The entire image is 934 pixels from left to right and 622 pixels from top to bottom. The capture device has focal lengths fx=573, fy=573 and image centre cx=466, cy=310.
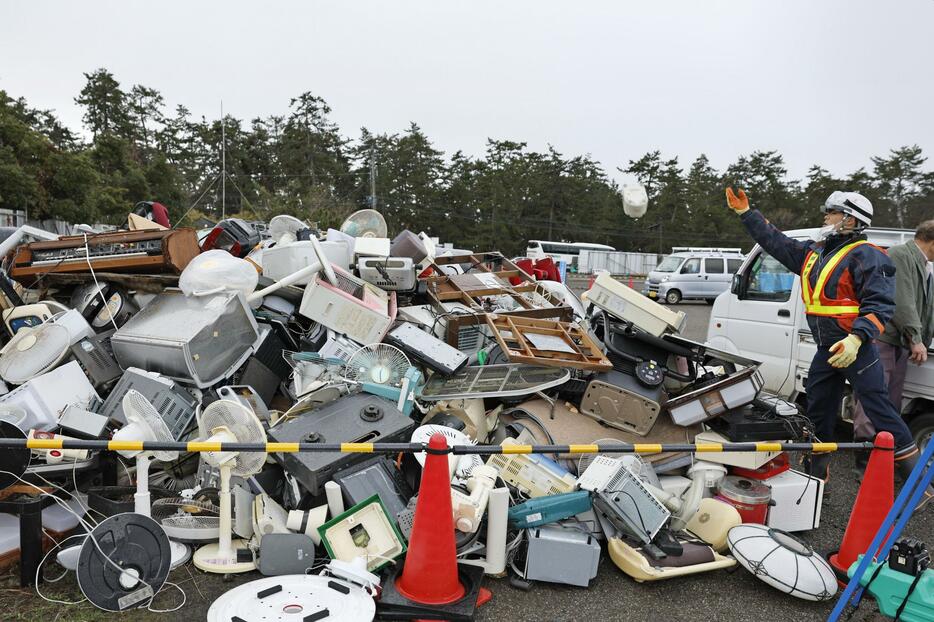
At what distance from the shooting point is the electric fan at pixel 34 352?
4102 mm

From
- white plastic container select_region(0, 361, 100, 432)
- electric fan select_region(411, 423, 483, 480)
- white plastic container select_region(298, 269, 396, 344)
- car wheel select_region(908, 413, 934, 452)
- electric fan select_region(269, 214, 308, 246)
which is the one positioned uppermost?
electric fan select_region(269, 214, 308, 246)

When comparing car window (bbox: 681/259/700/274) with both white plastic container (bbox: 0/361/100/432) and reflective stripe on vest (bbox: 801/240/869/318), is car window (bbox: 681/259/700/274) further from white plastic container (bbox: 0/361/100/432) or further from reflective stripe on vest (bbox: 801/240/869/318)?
white plastic container (bbox: 0/361/100/432)

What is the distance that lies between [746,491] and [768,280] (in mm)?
2656

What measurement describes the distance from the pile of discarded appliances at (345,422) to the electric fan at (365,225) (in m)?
1.16

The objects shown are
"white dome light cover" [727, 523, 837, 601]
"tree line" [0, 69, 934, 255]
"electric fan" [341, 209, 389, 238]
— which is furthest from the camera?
"tree line" [0, 69, 934, 255]

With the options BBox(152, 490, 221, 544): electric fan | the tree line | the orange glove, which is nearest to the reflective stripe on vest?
the orange glove

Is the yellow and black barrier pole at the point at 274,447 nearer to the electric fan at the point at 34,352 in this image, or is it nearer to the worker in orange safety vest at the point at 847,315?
the worker in orange safety vest at the point at 847,315

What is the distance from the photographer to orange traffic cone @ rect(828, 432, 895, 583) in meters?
2.96

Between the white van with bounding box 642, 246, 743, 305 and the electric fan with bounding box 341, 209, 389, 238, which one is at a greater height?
the electric fan with bounding box 341, 209, 389, 238

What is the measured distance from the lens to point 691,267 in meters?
17.9

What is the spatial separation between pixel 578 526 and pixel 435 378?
1807 millimetres

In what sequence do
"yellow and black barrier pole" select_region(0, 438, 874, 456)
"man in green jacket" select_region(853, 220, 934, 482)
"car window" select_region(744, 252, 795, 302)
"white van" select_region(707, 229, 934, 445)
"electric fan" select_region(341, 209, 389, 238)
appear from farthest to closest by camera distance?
"electric fan" select_region(341, 209, 389, 238) → "car window" select_region(744, 252, 795, 302) → "white van" select_region(707, 229, 934, 445) → "man in green jacket" select_region(853, 220, 934, 482) → "yellow and black barrier pole" select_region(0, 438, 874, 456)

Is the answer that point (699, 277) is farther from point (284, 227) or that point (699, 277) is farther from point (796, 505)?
point (796, 505)

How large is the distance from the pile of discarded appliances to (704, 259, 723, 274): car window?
13.4 meters
